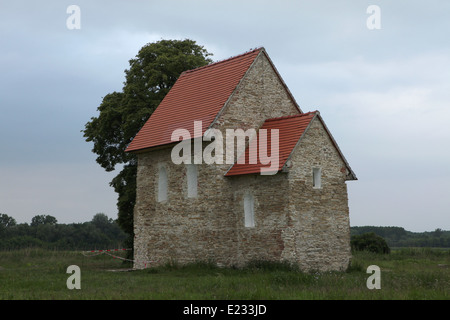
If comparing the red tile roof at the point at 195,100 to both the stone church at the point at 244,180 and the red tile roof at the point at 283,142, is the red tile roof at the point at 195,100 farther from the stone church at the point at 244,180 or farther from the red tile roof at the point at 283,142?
the red tile roof at the point at 283,142

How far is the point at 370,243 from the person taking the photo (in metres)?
36.3

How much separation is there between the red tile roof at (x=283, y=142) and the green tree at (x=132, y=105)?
30.2 feet

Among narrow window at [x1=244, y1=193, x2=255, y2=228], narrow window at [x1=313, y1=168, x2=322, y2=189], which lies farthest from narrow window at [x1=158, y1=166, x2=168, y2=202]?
narrow window at [x1=313, y1=168, x2=322, y2=189]

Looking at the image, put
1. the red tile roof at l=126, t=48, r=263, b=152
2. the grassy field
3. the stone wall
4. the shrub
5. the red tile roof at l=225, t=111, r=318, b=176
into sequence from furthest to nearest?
the shrub < the red tile roof at l=126, t=48, r=263, b=152 < the red tile roof at l=225, t=111, r=318, b=176 < the stone wall < the grassy field

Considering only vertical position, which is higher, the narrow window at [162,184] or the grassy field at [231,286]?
the narrow window at [162,184]

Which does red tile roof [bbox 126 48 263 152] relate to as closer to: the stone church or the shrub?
the stone church

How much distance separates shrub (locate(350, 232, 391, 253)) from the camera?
117ft

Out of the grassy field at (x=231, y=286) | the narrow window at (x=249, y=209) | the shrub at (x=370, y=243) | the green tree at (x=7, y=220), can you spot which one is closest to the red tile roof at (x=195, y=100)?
the narrow window at (x=249, y=209)

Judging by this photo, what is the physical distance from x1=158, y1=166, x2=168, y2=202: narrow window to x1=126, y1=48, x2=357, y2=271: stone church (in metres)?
0.05

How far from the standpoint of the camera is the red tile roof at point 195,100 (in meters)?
21.8

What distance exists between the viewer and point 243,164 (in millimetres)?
20688

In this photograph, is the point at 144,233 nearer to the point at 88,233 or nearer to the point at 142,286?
the point at 142,286
